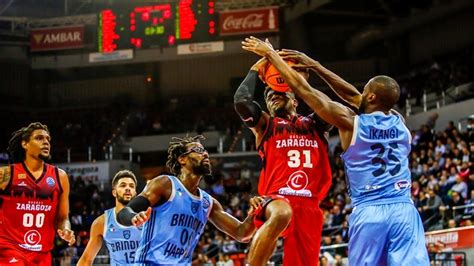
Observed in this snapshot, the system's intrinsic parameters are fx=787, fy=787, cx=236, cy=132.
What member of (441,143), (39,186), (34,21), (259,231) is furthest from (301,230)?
(34,21)

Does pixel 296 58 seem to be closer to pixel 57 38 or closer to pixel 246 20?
pixel 246 20

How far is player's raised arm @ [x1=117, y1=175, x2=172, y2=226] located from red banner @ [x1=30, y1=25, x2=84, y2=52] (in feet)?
77.3

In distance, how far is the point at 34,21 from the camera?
1222 inches

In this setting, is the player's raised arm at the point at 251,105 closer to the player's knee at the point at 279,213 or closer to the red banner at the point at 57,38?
the player's knee at the point at 279,213

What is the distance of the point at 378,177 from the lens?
652cm

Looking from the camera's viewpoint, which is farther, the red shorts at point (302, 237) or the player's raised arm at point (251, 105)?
the player's raised arm at point (251, 105)

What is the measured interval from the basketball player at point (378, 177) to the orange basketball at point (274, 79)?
0.77m

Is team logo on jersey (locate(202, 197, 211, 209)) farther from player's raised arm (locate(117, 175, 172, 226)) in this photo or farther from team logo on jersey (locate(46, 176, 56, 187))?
team logo on jersey (locate(46, 176, 56, 187))

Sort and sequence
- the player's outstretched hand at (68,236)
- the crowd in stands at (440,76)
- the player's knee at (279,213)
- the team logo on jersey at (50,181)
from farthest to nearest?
the crowd in stands at (440,76) < the team logo on jersey at (50,181) < the player's outstretched hand at (68,236) < the player's knee at (279,213)

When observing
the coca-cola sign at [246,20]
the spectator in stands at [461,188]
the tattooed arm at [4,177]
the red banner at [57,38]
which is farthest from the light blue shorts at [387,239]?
the red banner at [57,38]

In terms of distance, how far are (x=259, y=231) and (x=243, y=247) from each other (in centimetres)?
1356

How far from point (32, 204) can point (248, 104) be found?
2.73 m

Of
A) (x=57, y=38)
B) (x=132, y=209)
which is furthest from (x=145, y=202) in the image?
(x=57, y=38)

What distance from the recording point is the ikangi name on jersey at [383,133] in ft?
21.4
